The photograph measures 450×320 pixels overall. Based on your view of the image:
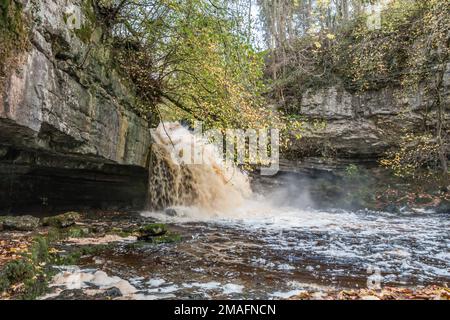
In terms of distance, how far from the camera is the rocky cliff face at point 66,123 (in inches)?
198

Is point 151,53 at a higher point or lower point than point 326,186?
higher

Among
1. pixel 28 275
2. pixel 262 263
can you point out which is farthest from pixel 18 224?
pixel 262 263

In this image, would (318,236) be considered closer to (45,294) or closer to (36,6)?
(45,294)

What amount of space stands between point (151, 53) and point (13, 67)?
5816 mm

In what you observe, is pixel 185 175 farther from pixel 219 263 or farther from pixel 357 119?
pixel 357 119

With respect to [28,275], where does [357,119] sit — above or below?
above

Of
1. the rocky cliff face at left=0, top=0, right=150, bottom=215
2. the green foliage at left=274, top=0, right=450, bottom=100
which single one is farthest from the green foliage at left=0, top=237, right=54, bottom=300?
the green foliage at left=274, top=0, right=450, bottom=100

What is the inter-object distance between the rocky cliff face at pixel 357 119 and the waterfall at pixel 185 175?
4.21m

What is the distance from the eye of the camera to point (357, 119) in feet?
48.3

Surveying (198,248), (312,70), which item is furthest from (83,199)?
(312,70)

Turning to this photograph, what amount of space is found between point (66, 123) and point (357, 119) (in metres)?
12.3

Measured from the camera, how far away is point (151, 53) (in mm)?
9930

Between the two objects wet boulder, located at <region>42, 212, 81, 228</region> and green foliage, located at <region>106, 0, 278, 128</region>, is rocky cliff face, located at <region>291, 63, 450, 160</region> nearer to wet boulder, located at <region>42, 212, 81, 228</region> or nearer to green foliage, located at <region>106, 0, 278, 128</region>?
green foliage, located at <region>106, 0, 278, 128</region>

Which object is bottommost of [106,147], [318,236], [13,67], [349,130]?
[318,236]
